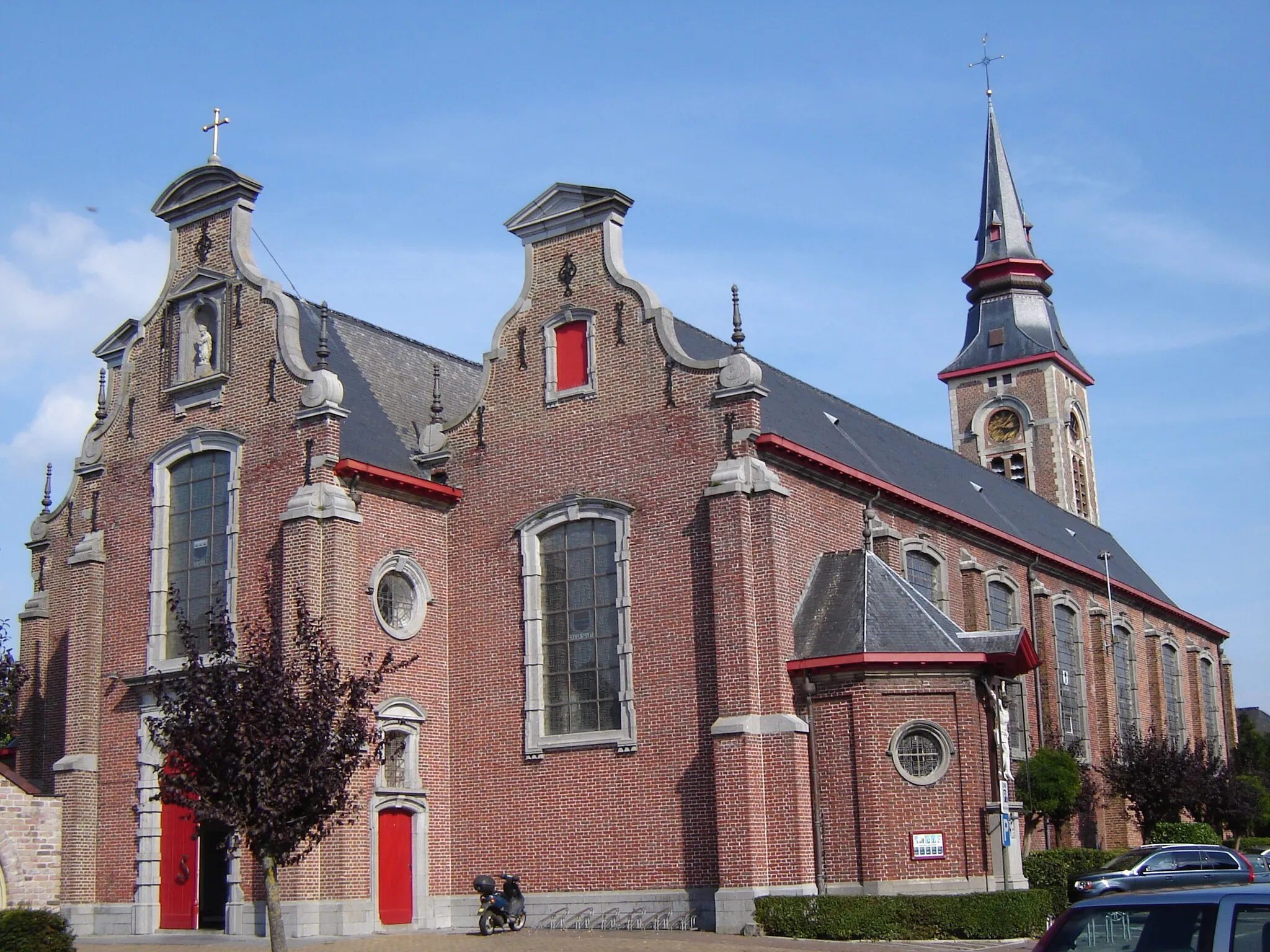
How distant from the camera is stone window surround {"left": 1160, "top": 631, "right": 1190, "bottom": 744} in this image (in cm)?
4244

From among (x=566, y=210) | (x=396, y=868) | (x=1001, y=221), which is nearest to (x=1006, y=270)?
(x=1001, y=221)

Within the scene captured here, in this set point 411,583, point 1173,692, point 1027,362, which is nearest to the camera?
point 411,583

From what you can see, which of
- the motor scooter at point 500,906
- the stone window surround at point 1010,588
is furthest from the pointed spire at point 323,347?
the stone window surround at point 1010,588

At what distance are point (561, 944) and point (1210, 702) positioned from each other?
119 ft

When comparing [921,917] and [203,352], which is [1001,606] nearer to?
[921,917]

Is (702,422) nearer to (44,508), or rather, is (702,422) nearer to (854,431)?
(854,431)

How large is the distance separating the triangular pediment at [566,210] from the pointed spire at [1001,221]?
32.9 m

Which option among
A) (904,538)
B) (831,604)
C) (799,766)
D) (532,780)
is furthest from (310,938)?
(904,538)

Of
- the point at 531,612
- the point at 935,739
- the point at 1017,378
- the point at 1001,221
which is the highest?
the point at 1001,221

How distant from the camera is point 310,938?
20.7 metres

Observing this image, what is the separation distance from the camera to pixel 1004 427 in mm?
53281

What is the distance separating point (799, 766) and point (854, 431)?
12470 mm

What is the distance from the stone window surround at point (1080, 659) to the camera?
35344 mm

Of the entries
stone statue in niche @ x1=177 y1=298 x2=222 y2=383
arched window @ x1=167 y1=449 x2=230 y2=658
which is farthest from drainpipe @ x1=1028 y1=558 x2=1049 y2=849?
stone statue in niche @ x1=177 y1=298 x2=222 y2=383
